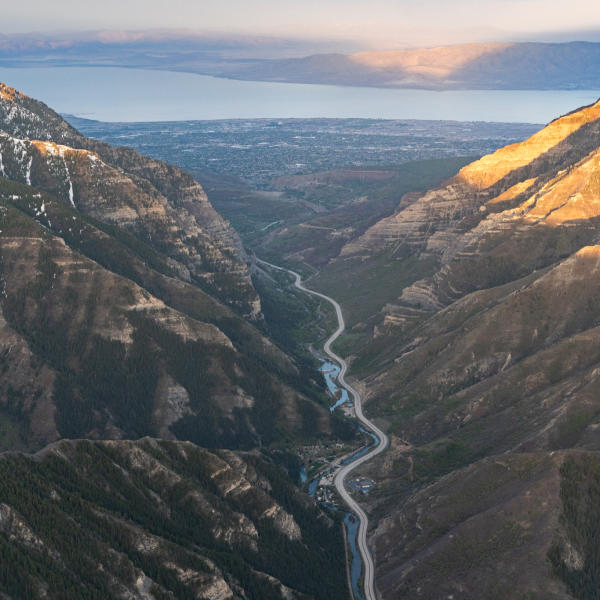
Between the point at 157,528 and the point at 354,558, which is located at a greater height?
the point at 157,528

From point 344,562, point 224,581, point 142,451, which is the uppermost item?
point 142,451

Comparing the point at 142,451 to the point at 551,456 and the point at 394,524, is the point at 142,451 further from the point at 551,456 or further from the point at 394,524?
the point at 551,456

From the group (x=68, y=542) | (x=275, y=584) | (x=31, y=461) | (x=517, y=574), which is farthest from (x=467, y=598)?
(x=31, y=461)

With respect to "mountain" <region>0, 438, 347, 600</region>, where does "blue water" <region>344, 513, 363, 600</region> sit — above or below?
below

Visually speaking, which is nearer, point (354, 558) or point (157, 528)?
point (157, 528)

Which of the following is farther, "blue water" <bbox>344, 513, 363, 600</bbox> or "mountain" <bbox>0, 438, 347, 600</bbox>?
"blue water" <bbox>344, 513, 363, 600</bbox>

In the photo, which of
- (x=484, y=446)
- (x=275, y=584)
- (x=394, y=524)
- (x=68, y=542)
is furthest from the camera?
(x=484, y=446)

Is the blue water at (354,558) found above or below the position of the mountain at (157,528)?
below

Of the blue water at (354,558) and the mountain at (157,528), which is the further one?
the blue water at (354,558)
